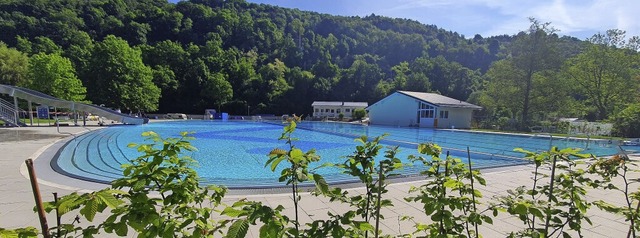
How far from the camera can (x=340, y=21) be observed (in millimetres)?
91500

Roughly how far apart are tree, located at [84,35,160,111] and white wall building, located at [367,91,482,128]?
92.3ft

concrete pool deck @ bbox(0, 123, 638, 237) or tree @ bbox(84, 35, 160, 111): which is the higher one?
tree @ bbox(84, 35, 160, 111)

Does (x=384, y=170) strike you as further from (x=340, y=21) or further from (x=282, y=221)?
(x=340, y=21)

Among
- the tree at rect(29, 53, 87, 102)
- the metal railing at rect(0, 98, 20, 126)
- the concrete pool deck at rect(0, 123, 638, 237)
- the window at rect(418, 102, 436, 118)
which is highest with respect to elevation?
the tree at rect(29, 53, 87, 102)

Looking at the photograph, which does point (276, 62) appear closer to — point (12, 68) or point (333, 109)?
point (333, 109)

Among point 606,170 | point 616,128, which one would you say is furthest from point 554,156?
point 616,128

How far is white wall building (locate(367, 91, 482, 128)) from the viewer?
26.5 metres

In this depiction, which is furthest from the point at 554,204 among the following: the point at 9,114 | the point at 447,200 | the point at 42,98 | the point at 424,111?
the point at 424,111

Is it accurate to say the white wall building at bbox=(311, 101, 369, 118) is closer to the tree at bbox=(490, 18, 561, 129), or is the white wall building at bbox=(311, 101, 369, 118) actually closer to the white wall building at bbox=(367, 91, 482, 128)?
the white wall building at bbox=(367, 91, 482, 128)

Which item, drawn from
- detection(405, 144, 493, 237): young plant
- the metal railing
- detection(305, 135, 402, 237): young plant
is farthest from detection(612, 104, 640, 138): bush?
the metal railing

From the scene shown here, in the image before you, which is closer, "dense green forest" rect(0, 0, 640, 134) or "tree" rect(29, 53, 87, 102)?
"dense green forest" rect(0, 0, 640, 134)

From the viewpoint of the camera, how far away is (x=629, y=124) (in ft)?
60.9

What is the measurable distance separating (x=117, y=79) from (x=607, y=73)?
49.2 metres

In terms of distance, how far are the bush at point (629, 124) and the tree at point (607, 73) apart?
22.6ft
